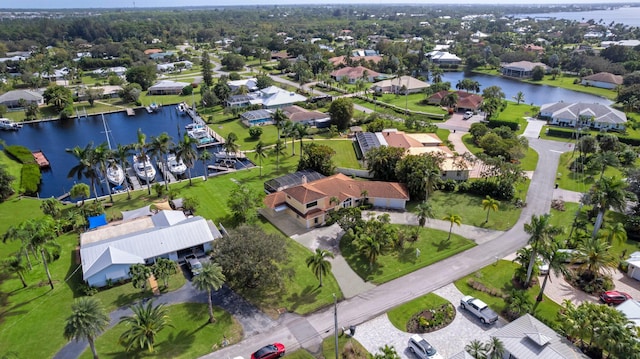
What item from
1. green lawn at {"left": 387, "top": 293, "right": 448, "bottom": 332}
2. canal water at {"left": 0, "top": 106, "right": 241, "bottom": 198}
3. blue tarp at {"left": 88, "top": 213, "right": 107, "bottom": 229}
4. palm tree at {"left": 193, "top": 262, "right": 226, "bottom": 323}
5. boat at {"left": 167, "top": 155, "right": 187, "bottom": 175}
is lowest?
canal water at {"left": 0, "top": 106, "right": 241, "bottom": 198}

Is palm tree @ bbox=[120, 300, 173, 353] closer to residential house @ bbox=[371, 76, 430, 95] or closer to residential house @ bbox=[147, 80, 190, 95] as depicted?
residential house @ bbox=[371, 76, 430, 95]

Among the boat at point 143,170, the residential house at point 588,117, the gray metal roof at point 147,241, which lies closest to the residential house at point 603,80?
the residential house at point 588,117

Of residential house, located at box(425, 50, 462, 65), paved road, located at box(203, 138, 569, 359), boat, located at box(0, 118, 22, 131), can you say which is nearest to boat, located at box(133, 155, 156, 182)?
paved road, located at box(203, 138, 569, 359)

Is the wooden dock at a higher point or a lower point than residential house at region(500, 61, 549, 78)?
lower

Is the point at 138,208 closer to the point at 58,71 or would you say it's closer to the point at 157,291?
the point at 157,291

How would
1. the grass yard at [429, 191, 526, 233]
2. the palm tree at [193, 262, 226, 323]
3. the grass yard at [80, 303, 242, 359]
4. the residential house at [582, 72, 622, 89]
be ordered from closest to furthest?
the grass yard at [80, 303, 242, 359]
the palm tree at [193, 262, 226, 323]
the grass yard at [429, 191, 526, 233]
the residential house at [582, 72, 622, 89]

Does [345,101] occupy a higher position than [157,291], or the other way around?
[345,101]

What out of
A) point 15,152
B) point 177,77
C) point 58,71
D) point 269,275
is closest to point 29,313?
point 269,275
